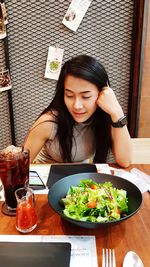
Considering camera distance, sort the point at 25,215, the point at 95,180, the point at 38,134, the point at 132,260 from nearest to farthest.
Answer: the point at 132,260
the point at 25,215
the point at 95,180
the point at 38,134

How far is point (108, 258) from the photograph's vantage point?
2.29ft

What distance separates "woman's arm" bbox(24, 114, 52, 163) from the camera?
138cm

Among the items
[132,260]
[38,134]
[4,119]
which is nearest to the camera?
[132,260]

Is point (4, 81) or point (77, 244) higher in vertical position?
point (77, 244)

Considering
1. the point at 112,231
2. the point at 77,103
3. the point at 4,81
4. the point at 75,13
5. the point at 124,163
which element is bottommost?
the point at 4,81

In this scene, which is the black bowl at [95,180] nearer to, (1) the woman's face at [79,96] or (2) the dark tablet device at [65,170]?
(2) the dark tablet device at [65,170]

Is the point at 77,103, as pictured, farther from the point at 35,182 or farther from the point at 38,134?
the point at 35,182

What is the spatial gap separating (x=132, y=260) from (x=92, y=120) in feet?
2.95

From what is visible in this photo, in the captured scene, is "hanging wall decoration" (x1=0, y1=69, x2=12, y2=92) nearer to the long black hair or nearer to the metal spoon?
the long black hair

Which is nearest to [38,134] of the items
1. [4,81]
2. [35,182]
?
[35,182]

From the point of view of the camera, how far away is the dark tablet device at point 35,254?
2.21 ft

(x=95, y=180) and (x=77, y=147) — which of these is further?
(x=77, y=147)

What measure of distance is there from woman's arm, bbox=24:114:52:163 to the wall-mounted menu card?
111 cm

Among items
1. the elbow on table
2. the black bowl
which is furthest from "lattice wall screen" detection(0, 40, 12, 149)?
the black bowl
